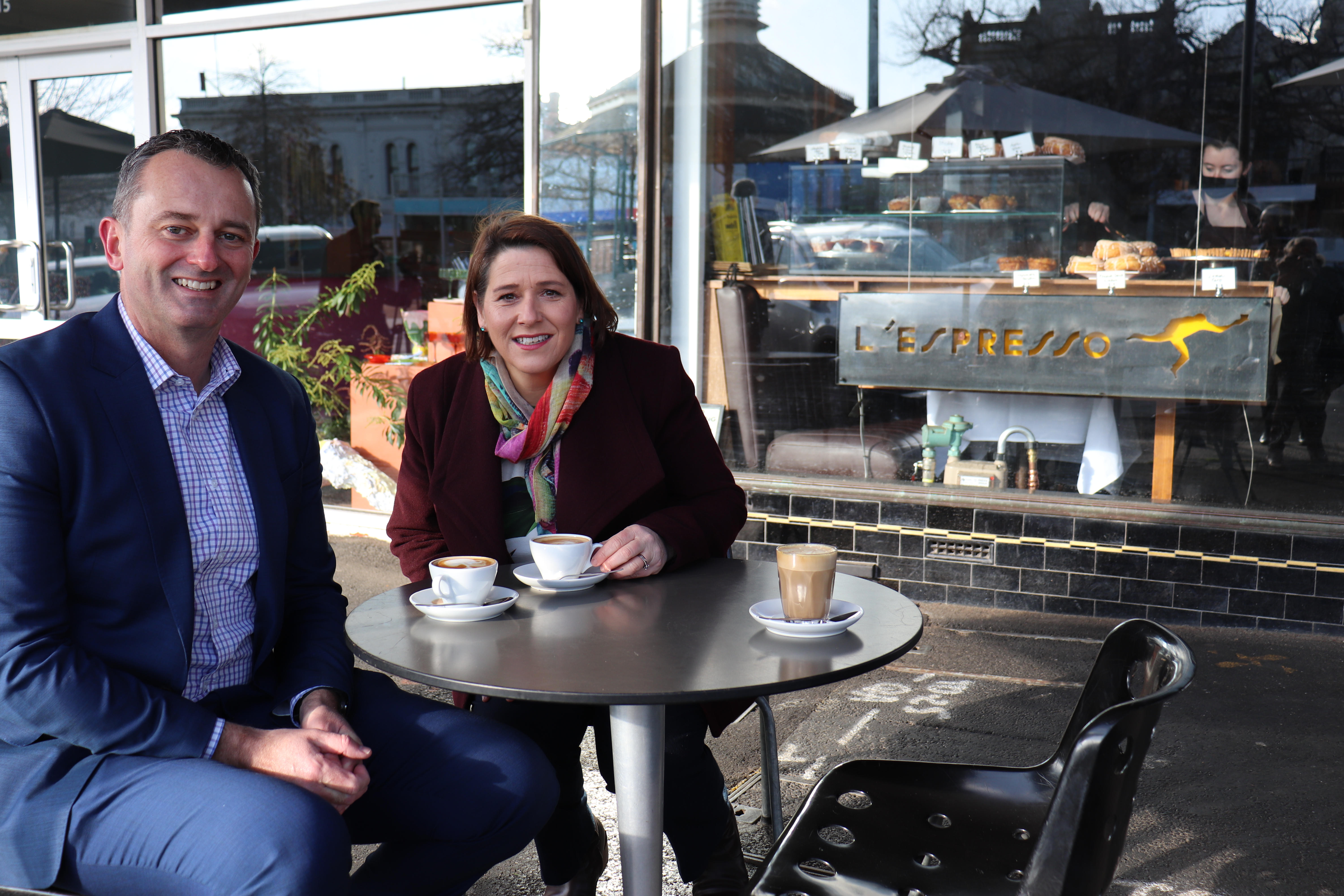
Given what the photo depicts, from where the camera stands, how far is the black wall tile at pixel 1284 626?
4406 millimetres

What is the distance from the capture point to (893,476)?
202 inches

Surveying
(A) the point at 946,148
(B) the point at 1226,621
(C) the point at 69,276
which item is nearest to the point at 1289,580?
(B) the point at 1226,621

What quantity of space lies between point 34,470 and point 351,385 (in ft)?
15.2

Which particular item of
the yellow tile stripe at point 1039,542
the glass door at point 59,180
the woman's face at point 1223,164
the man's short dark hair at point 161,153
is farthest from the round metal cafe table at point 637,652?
the glass door at point 59,180

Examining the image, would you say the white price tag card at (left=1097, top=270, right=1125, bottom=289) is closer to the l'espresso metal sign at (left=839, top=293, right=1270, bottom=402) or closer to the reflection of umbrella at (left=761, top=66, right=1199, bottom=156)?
the l'espresso metal sign at (left=839, top=293, right=1270, bottom=402)

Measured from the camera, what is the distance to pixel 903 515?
498cm

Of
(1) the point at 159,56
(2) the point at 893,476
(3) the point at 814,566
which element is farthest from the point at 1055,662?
(1) the point at 159,56

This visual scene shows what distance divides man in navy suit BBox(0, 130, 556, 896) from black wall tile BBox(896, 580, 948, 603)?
3266 millimetres

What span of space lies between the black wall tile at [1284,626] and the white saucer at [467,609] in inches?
143

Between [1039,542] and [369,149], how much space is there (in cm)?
439

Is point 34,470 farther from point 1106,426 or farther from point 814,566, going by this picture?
point 1106,426

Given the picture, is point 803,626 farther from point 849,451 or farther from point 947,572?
point 849,451

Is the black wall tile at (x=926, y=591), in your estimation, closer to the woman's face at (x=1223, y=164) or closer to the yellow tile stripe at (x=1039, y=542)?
the yellow tile stripe at (x=1039, y=542)

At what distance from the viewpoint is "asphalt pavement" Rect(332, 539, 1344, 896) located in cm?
264
